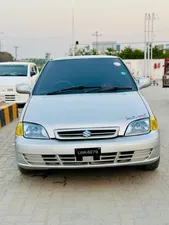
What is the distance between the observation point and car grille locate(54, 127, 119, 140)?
11.9 ft

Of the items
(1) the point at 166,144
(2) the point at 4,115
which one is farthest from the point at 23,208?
(2) the point at 4,115

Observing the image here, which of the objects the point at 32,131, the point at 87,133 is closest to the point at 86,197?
the point at 87,133

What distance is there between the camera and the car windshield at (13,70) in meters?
12.7

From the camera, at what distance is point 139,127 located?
378cm

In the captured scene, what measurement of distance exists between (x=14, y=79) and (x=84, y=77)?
7590 mm

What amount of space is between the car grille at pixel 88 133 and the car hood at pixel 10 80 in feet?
27.3

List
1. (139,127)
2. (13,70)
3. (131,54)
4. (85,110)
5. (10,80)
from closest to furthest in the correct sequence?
(139,127) < (85,110) < (10,80) < (13,70) < (131,54)

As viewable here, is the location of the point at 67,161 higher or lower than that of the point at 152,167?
higher

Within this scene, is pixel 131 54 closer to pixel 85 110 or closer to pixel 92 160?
pixel 85 110

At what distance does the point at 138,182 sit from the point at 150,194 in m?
0.39

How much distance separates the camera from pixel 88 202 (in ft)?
11.6

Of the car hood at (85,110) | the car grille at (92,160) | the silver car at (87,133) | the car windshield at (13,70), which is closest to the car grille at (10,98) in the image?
the car windshield at (13,70)

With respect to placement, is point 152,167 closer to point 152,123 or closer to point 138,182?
point 138,182

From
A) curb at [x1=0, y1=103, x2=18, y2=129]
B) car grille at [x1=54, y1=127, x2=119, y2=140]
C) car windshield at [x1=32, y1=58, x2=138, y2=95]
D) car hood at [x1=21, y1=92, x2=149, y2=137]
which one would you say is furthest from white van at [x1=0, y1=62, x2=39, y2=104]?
car grille at [x1=54, y1=127, x2=119, y2=140]
